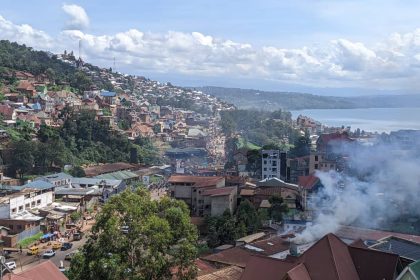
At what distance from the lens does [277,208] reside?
2930 centimetres

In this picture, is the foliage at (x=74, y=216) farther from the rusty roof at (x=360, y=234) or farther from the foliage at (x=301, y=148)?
the foliage at (x=301, y=148)

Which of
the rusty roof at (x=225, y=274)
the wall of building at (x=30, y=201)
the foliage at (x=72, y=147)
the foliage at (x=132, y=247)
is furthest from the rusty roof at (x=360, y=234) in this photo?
the foliage at (x=72, y=147)

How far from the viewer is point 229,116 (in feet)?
276

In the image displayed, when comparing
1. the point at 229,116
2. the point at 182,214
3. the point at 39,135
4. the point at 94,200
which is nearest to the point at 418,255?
the point at 182,214

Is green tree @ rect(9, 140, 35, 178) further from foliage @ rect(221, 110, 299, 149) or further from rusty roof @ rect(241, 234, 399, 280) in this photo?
rusty roof @ rect(241, 234, 399, 280)

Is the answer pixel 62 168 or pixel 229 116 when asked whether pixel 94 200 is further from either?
pixel 229 116

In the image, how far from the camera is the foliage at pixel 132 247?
40.3ft

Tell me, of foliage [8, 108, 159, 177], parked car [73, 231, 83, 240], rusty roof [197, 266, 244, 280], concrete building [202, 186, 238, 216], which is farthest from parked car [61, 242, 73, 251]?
foliage [8, 108, 159, 177]

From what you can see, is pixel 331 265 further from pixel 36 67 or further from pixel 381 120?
pixel 381 120

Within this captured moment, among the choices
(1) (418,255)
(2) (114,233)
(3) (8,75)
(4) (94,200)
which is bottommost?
(4) (94,200)

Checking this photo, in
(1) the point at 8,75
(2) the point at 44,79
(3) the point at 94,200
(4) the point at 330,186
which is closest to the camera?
(4) the point at 330,186

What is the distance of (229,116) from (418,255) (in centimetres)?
6859

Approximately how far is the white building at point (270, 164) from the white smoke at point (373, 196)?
1402 cm

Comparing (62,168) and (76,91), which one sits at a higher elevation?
(76,91)
